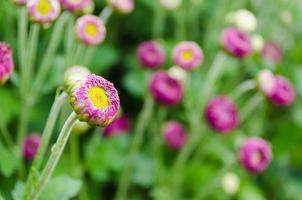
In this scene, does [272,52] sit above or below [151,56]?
below

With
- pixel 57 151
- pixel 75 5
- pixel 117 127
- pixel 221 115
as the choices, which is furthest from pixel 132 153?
pixel 57 151

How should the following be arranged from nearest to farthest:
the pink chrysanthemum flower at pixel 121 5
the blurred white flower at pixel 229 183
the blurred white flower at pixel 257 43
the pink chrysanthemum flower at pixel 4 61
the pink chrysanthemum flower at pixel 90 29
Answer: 1. the pink chrysanthemum flower at pixel 4 61
2. the pink chrysanthemum flower at pixel 90 29
3. the pink chrysanthemum flower at pixel 121 5
4. the blurred white flower at pixel 229 183
5. the blurred white flower at pixel 257 43

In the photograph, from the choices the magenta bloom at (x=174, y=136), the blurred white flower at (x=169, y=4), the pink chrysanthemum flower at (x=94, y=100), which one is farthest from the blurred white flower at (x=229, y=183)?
the pink chrysanthemum flower at (x=94, y=100)

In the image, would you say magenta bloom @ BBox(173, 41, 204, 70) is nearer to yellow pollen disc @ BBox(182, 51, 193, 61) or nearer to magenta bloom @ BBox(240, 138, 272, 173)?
yellow pollen disc @ BBox(182, 51, 193, 61)

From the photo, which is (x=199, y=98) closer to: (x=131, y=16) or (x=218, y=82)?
(x=218, y=82)

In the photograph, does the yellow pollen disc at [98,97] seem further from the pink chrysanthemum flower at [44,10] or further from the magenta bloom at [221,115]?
the magenta bloom at [221,115]

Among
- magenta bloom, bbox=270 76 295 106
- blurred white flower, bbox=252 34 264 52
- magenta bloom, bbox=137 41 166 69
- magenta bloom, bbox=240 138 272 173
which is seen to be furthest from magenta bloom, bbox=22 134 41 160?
blurred white flower, bbox=252 34 264 52

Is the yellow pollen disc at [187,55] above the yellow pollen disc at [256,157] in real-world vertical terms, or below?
above

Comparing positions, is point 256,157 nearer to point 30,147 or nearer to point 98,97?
point 30,147
